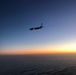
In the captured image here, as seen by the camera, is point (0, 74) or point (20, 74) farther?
point (0, 74)

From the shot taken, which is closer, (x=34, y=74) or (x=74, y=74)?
(x=74, y=74)

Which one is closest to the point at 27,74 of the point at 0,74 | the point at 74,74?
the point at 0,74

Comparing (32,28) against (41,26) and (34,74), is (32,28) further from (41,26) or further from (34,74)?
(34,74)

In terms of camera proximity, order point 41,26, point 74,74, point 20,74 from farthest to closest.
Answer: point 20,74 → point 74,74 → point 41,26

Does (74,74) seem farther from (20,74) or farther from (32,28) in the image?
(32,28)

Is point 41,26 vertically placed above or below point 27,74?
above

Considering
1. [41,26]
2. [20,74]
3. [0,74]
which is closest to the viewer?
[41,26]

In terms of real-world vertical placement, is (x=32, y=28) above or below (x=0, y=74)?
above

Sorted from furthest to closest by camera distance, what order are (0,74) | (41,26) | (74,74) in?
(0,74) → (74,74) → (41,26)

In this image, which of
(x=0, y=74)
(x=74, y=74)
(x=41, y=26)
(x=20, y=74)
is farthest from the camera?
(x=0, y=74)
